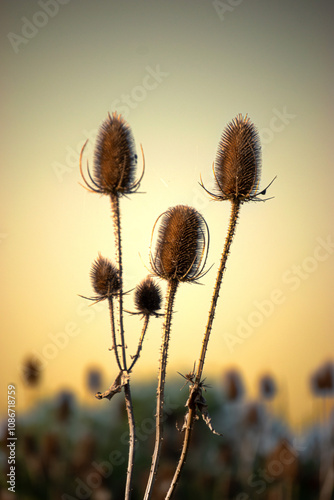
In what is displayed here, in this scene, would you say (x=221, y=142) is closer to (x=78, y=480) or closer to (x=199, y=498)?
(x=78, y=480)

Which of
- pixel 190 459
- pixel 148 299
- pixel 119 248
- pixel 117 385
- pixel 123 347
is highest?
pixel 119 248

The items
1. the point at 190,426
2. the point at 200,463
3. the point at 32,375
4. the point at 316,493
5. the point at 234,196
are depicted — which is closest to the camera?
the point at 190,426

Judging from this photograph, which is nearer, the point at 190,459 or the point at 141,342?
the point at 141,342

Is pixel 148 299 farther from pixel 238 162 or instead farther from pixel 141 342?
pixel 238 162

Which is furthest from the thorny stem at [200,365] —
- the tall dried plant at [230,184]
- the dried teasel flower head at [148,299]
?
the dried teasel flower head at [148,299]

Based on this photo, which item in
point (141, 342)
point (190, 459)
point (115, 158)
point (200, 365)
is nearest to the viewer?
point (200, 365)

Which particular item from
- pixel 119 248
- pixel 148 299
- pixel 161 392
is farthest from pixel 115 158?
pixel 161 392

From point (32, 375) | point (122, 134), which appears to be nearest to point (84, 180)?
point (122, 134)
